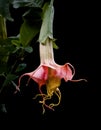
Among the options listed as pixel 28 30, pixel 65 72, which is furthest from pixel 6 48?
pixel 65 72

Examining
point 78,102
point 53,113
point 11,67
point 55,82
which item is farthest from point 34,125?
point 55,82

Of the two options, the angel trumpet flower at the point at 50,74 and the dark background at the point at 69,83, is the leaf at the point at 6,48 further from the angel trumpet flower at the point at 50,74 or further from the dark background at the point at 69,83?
the dark background at the point at 69,83

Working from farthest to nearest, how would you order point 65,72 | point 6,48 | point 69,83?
point 69,83, point 6,48, point 65,72

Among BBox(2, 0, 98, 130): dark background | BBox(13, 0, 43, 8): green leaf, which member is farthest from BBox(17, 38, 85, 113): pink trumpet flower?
Result: BBox(2, 0, 98, 130): dark background

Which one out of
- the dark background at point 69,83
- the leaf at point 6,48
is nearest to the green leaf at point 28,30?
the leaf at point 6,48

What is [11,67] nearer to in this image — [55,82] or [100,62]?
[55,82]

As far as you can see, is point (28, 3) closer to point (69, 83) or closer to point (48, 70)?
point (48, 70)
